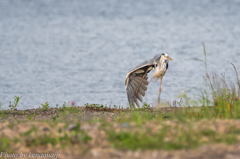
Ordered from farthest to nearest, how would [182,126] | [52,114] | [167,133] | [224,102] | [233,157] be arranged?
[52,114], [224,102], [182,126], [167,133], [233,157]

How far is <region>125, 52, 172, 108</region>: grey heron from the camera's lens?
848 cm

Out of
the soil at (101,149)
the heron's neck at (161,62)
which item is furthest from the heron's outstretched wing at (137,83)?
the soil at (101,149)

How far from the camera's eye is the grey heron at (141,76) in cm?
848

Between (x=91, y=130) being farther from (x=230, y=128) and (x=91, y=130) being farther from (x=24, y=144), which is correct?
(x=230, y=128)

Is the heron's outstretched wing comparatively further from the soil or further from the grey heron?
the soil

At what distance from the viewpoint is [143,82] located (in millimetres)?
8680

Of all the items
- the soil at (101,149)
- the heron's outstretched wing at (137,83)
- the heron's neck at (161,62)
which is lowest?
the soil at (101,149)

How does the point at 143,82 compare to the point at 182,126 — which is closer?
the point at 182,126

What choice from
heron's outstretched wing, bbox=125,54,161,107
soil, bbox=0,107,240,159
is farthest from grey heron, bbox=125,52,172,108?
soil, bbox=0,107,240,159

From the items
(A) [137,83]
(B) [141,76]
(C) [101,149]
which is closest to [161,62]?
(B) [141,76]

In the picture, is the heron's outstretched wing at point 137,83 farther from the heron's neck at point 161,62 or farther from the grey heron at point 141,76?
the heron's neck at point 161,62

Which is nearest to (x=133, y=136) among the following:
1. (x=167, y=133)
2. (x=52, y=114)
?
(x=167, y=133)

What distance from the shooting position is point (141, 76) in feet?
28.4

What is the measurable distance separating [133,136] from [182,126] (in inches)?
30.2
